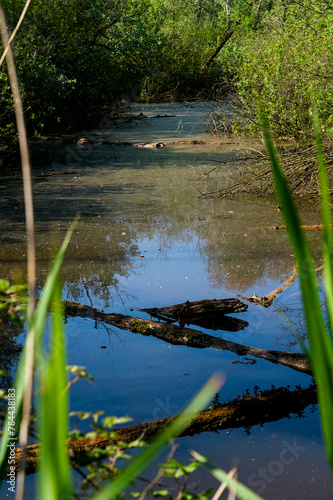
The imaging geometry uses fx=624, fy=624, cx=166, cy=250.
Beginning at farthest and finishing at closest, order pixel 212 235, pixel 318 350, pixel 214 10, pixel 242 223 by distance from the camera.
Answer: pixel 214 10
pixel 242 223
pixel 212 235
pixel 318 350

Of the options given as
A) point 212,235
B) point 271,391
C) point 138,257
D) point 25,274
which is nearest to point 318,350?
point 271,391

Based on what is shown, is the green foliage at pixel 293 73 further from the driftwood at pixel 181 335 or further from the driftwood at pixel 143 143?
the driftwood at pixel 181 335

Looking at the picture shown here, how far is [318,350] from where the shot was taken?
0.78 meters

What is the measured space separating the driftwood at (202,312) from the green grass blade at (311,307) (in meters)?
Answer: 3.71

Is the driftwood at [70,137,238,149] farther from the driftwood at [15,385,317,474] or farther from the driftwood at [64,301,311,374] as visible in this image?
the driftwood at [15,385,317,474]

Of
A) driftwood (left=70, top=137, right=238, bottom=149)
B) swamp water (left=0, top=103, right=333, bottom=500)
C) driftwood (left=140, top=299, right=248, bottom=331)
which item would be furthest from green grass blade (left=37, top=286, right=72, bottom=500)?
driftwood (left=70, top=137, right=238, bottom=149)

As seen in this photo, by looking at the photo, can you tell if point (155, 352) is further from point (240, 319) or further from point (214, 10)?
point (214, 10)

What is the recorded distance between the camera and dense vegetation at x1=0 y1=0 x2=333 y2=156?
9.88 m

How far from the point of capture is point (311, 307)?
77 cm

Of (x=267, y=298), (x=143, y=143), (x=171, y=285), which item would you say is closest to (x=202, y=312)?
(x=267, y=298)

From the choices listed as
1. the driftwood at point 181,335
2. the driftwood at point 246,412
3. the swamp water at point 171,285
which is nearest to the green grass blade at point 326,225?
the swamp water at point 171,285

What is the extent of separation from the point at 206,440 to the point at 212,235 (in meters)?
4.14

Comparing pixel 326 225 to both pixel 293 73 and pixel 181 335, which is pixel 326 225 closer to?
pixel 181 335

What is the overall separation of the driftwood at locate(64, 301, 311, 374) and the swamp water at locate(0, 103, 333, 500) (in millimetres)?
47
